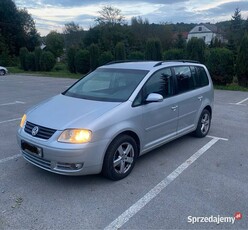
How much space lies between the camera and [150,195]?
11.2ft

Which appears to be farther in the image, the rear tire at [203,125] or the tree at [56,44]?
the tree at [56,44]

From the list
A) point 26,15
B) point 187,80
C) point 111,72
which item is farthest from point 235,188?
point 26,15

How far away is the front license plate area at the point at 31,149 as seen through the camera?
3.45 m

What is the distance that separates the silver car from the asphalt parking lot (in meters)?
0.30

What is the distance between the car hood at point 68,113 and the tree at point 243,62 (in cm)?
1300

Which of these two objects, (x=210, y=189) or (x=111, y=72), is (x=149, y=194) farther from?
(x=111, y=72)

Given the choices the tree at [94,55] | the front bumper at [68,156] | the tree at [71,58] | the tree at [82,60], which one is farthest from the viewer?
the tree at [71,58]

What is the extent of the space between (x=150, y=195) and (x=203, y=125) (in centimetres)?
286

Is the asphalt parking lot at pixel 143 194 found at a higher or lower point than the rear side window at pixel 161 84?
lower

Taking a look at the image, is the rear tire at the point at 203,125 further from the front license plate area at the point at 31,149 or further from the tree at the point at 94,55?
the tree at the point at 94,55

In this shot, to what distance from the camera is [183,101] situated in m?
4.88

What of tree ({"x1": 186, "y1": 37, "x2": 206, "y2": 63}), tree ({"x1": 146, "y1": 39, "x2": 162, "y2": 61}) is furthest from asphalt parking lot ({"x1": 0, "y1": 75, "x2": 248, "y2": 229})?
tree ({"x1": 146, "y1": 39, "x2": 162, "y2": 61})

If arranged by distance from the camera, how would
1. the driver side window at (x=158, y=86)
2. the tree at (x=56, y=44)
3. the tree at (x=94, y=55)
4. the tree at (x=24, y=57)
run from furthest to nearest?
the tree at (x=56, y=44) < the tree at (x=24, y=57) < the tree at (x=94, y=55) < the driver side window at (x=158, y=86)

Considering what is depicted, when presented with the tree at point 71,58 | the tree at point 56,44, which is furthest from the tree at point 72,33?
the tree at point 71,58
